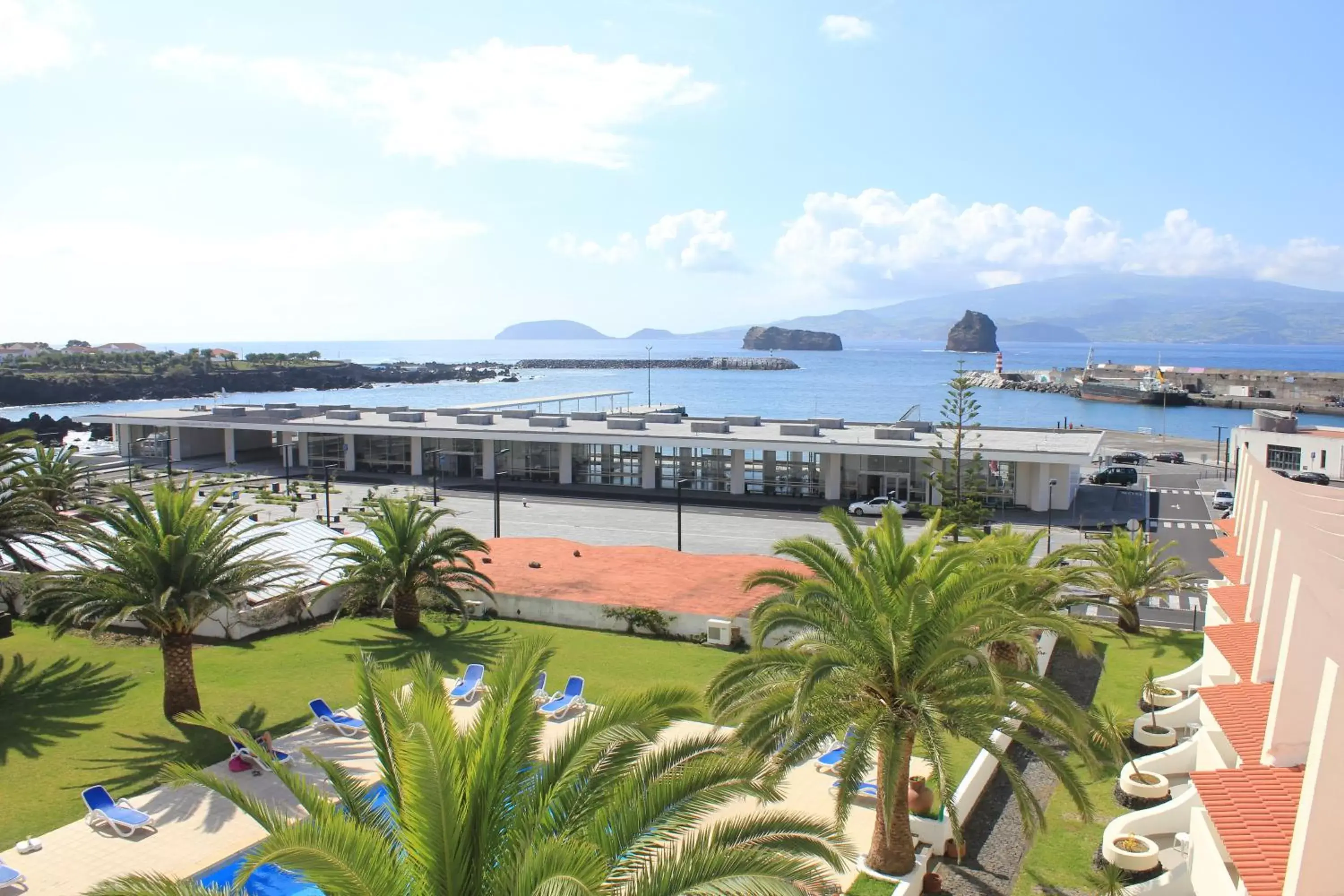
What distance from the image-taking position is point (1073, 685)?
18.0 metres

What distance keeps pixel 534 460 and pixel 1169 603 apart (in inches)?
1126

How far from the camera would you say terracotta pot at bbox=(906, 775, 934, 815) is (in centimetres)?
1221

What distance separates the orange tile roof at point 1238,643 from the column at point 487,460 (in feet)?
121

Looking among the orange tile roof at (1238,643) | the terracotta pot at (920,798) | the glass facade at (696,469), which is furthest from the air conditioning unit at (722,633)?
the glass facade at (696,469)

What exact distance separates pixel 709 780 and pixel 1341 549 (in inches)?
217

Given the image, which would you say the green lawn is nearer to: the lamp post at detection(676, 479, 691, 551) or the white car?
the lamp post at detection(676, 479, 691, 551)

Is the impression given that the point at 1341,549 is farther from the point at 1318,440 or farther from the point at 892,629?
the point at 1318,440

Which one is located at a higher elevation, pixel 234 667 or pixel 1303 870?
pixel 1303 870

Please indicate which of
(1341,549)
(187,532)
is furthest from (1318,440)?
(187,532)

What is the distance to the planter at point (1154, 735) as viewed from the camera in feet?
47.8

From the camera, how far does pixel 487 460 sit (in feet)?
148

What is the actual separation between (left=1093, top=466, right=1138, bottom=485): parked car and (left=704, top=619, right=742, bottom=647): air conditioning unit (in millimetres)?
29639

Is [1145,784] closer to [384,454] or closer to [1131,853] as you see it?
[1131,853]

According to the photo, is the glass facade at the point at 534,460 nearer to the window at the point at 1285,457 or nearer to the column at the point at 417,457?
the column at the point at 417,457
